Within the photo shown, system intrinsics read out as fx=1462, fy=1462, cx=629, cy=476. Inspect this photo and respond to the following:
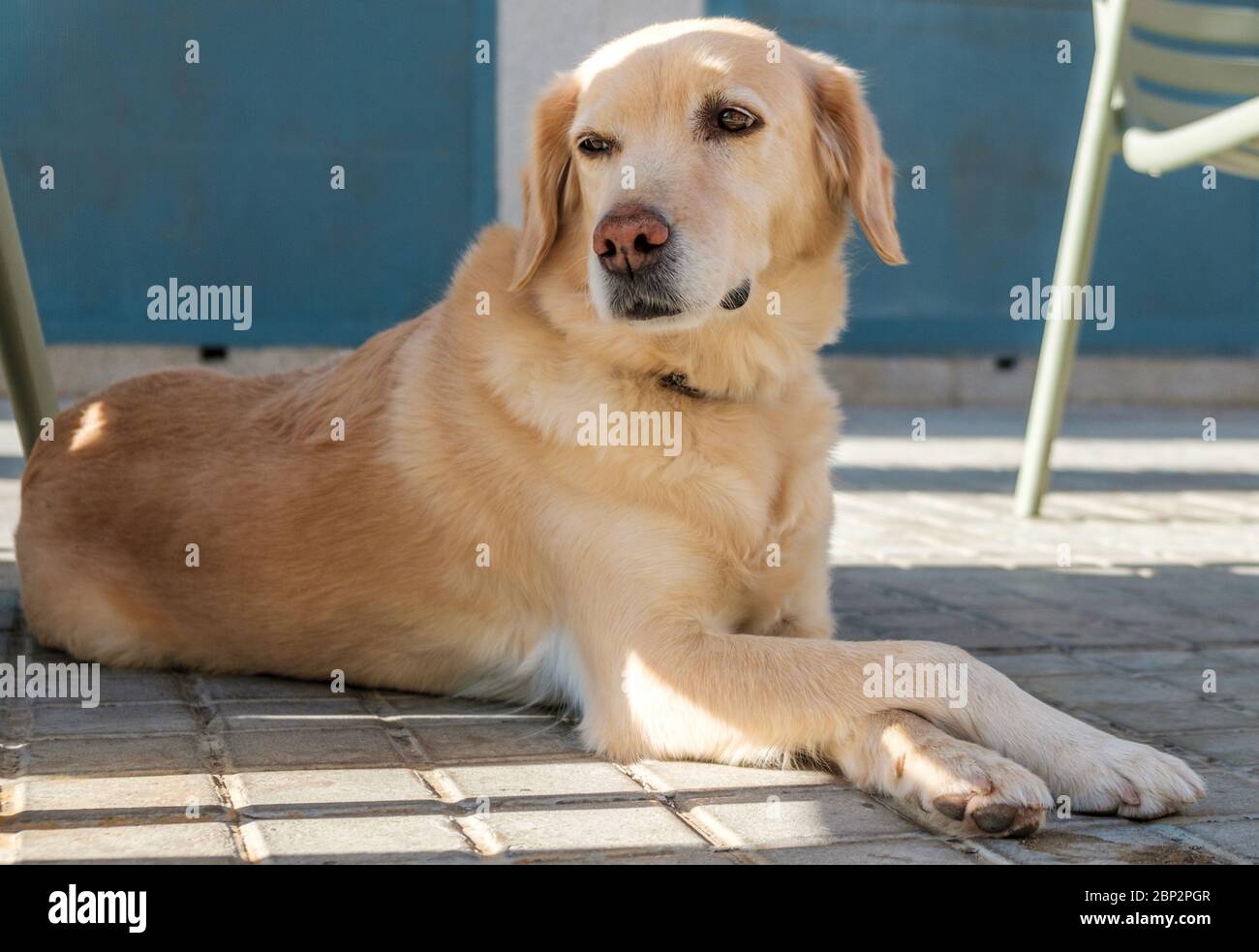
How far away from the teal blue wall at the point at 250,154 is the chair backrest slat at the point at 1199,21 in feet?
19.5

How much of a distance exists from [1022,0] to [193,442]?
32.5ft

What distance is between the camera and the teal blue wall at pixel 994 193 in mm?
11391

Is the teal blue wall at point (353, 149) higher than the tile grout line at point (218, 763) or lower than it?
higher

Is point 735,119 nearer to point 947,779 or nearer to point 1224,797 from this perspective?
point 947,779

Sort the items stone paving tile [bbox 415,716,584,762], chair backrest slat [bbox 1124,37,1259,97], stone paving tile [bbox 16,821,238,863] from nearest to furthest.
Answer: stone paving tile [bbox 16,821,238,863] < stone paving tile [bbox 415,716,584,762] < chair backrest slat [bbox 1124,37,1259,97]

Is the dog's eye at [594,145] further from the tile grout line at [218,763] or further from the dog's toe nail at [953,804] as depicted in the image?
the dog's toe nail at [953,804]

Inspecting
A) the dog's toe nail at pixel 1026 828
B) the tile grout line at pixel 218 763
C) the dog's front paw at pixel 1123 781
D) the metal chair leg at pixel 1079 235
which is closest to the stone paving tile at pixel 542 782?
the tile grout line at pixel 218 763

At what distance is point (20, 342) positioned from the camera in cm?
381

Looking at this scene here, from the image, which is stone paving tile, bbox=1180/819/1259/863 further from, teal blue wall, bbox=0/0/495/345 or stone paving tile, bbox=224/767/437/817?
teal blue wall, bbox=0/0/495/345

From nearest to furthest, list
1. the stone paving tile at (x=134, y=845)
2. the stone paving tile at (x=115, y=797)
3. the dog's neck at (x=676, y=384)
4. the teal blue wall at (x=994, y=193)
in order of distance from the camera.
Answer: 1. the stone paving tile at (x=134, y=845)
2. the stone paving tile at (x=115, y=797)
3. the dog's neck at (x=676, y=384)
4. the teal blue wall at (x=994, y=193)

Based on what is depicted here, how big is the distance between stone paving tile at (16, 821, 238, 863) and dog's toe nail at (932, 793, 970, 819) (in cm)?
107

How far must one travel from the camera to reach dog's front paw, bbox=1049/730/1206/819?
2336 mm

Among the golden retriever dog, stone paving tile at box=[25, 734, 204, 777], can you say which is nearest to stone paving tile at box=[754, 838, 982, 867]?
the golden retriever dog

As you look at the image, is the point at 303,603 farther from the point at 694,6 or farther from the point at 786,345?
the point at 694,6
